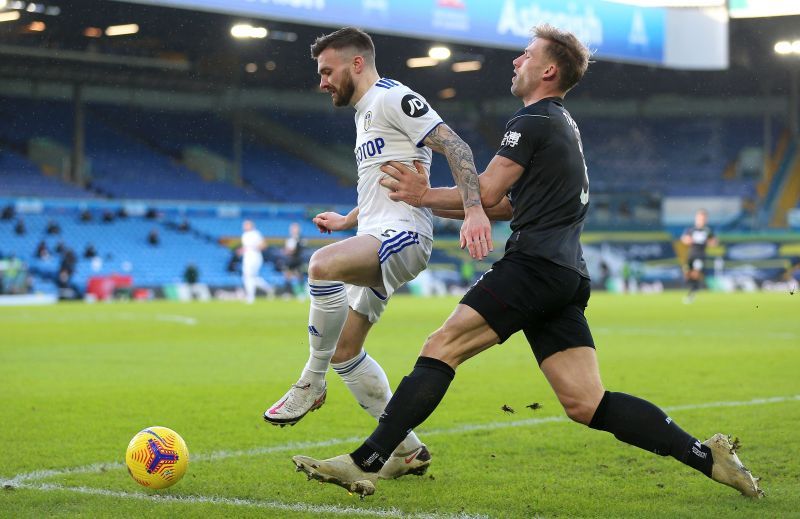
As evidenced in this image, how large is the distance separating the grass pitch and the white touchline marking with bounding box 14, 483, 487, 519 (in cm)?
1

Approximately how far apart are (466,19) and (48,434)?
2473cm

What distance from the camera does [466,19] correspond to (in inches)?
1178

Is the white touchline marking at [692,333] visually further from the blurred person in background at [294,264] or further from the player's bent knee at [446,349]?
the blurred person in background at [294,264]

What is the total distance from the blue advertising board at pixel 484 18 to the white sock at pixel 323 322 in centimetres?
2062

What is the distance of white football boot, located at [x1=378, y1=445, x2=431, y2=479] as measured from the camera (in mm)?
5359

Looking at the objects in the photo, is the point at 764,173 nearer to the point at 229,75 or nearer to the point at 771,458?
the point at 229,75

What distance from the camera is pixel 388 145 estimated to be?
5273mm

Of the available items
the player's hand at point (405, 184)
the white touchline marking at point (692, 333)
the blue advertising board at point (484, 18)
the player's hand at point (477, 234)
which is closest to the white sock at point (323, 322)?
the player's hand at point (405, 184)

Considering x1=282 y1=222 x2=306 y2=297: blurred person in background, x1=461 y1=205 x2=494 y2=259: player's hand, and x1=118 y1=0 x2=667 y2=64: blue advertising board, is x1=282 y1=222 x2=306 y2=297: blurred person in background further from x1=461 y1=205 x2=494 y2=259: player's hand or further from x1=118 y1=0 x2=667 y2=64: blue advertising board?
x1=461 y1=205 x2=494 y2=259: player's hand

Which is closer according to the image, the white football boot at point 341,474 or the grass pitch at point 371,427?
the white football boot at point 341,474

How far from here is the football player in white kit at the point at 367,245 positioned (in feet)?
16.7

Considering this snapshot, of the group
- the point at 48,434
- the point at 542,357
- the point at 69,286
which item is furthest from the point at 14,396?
the point at 69,286

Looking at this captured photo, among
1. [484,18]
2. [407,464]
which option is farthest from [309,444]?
[484,18]

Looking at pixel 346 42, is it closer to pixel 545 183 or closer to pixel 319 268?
pixel 319 268
